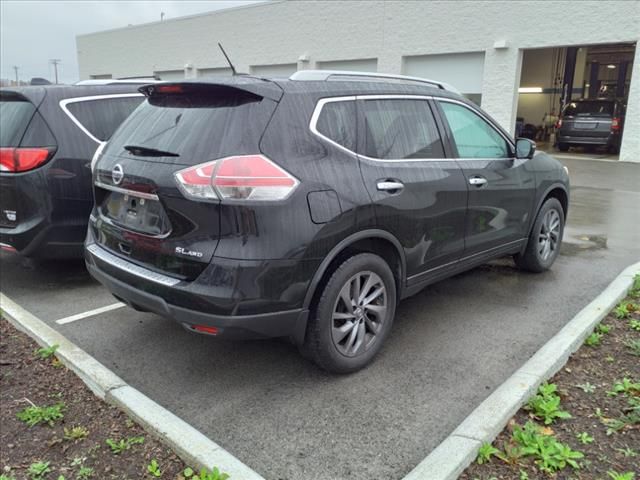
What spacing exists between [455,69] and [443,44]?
0.95 meters

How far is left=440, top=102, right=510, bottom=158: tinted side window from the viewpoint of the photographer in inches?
165

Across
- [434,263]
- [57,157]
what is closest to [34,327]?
[57,157]

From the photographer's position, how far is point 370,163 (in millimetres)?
3352

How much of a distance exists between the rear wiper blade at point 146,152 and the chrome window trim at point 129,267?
65 cm

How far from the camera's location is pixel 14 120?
4668 mm

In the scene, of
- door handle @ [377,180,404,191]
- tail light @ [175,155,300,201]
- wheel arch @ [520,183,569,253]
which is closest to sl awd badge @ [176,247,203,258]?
tail light @ [175,155,300,201]

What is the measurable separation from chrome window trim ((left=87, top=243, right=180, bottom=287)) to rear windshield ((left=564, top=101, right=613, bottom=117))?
19167mm

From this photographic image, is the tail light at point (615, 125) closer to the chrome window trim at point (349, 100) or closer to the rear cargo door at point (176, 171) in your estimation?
the chrome window trim at point (349, 100)

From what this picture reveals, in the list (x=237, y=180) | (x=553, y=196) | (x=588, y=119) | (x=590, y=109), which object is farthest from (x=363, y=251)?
(x=590, y=109)

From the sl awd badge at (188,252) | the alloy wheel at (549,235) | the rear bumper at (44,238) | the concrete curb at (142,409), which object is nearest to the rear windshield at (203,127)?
the sl awd badge at (188,252)

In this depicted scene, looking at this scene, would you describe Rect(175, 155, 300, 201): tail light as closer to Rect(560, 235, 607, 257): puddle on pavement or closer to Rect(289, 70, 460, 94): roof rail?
Rect(289, 70, 460, 94): roof rail

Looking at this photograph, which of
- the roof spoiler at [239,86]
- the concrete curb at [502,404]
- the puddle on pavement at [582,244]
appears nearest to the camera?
the concrete curb at [502,404]

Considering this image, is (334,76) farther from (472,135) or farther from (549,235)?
(549,235)

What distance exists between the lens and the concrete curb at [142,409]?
2.49 meters
